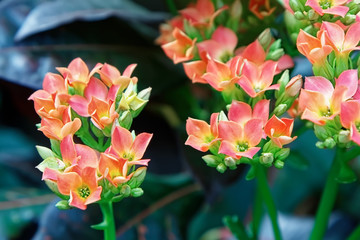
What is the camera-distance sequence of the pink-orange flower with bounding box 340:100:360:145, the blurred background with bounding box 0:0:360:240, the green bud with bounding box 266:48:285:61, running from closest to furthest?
the pink-orange flower with bounding box 340:100:360:145, the green bud with bounding box 266:48:285:61, the blurred background with bounding box 0:0:360:240

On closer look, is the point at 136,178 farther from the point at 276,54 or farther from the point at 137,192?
the point at 276,54

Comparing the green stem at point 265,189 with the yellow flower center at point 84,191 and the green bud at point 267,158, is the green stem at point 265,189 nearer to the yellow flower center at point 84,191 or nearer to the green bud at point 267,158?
the green bud at point 267,158

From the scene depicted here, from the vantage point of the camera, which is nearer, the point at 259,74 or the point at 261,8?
the point at 259,74

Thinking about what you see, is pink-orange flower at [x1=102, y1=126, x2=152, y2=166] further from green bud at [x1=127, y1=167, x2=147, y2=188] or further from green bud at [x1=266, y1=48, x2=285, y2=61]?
green bud at [x1=266, y1=48, x2=285, y2=61]

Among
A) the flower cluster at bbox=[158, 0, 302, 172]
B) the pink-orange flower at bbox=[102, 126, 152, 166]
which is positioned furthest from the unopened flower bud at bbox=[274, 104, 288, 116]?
the pink-orange flower at bbox=[102, 126, 152, 166]

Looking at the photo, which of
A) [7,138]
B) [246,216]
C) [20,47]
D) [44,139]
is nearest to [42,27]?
[20,47]

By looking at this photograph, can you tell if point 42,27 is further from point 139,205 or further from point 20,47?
point 139,205

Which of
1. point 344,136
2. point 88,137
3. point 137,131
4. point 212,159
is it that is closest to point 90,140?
point 88,137
